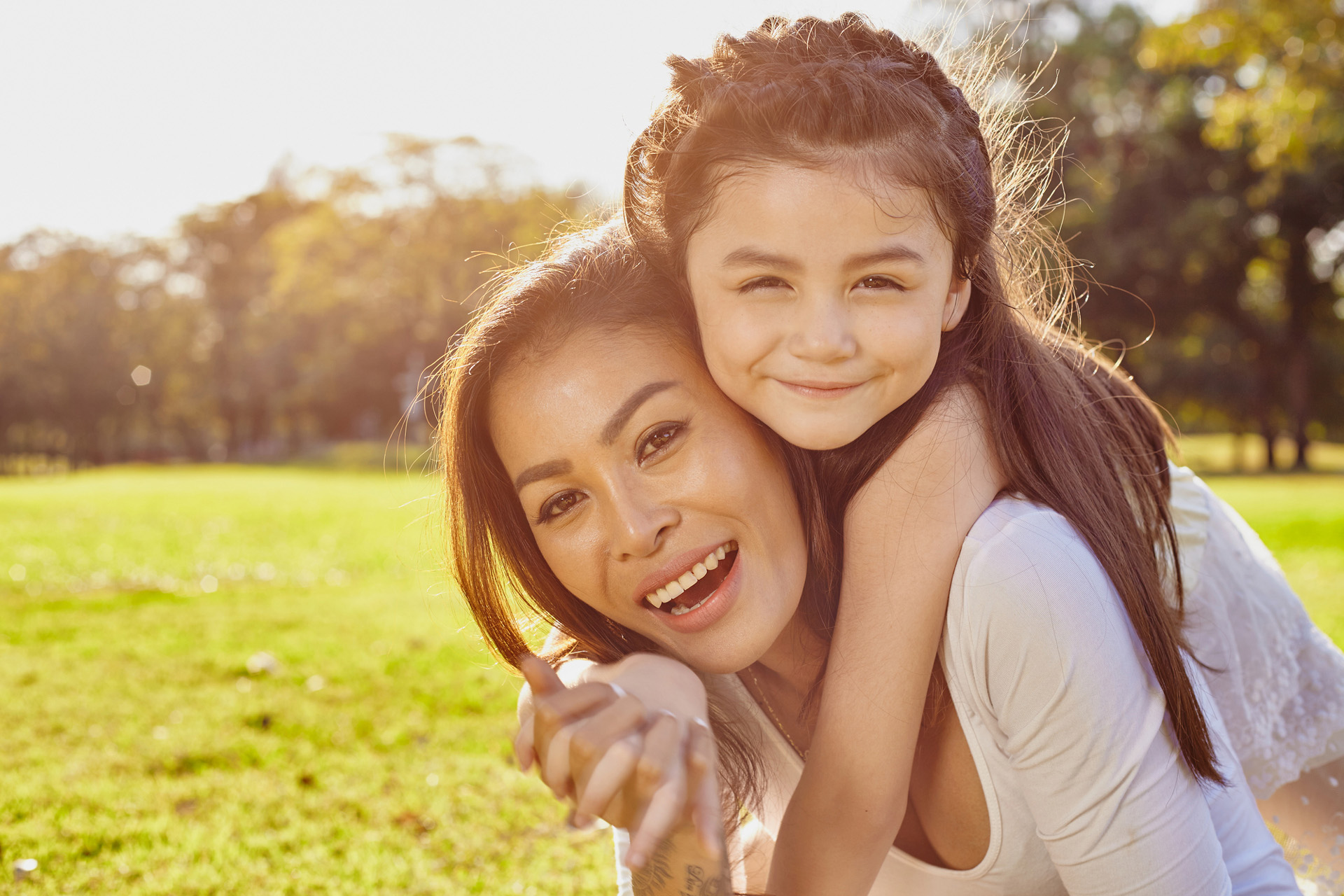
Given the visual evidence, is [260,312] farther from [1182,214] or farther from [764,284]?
[764,284]

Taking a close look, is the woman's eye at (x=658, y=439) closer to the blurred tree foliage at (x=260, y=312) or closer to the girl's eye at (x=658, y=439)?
the girl's eye at (x=658, y=439)

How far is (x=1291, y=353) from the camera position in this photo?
30250mm

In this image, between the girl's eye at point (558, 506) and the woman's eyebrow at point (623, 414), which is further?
the girl's eye at point (558, 506)

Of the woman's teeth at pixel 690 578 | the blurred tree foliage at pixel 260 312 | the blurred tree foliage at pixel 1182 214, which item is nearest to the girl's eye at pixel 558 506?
the woman's teeth at pixel 690 578

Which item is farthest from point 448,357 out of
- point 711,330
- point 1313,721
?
point 1313,721

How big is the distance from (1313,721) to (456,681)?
502 cm

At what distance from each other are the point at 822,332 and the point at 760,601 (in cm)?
61

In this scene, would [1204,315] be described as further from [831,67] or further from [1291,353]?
[831,67]

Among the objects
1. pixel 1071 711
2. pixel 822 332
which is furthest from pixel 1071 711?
pixel 822 332

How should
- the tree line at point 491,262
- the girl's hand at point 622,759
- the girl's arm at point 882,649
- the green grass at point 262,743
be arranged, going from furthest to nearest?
the tree line at point 491,262 < the green grass at point 262,743 < the girl's arm at point 882,649 < the girl's hand at point 622,759

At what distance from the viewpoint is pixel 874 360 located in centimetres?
215

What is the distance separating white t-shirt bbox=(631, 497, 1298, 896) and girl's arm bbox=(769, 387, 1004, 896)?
0.06 m

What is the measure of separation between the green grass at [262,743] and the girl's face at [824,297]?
1.22 metres

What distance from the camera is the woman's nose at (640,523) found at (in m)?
2.14
